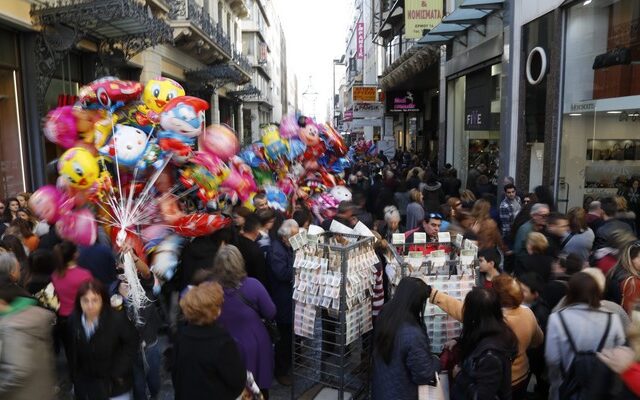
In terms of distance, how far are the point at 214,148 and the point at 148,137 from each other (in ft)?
2.18

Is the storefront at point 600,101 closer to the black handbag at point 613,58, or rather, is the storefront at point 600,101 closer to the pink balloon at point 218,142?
the black handbag at point 613,58

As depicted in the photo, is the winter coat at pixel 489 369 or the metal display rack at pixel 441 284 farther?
the metal display rack at pixel 441 284

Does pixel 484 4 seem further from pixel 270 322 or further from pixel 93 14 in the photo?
pixel 270 322

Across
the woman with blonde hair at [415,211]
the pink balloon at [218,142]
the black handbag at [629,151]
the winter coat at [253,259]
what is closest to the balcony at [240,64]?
the woman with blonde hair at [415,211]

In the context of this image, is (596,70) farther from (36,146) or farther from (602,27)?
(36,146)

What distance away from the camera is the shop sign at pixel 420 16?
1436 cm

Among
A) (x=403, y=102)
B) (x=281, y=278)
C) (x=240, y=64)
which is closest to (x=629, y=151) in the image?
(x=281, y=278)

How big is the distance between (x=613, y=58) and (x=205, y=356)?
8470 mm

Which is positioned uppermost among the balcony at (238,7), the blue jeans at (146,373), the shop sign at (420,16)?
the balcony at (238,7)

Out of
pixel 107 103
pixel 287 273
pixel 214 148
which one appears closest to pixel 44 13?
pixel 107 103

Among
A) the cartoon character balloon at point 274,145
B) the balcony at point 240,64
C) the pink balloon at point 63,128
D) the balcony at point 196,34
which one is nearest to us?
the pink balloon at point 63,128

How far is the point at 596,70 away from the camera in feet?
29.5

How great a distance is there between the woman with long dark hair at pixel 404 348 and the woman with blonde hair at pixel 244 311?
42.1 inches

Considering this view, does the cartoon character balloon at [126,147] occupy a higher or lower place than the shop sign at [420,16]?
lower
